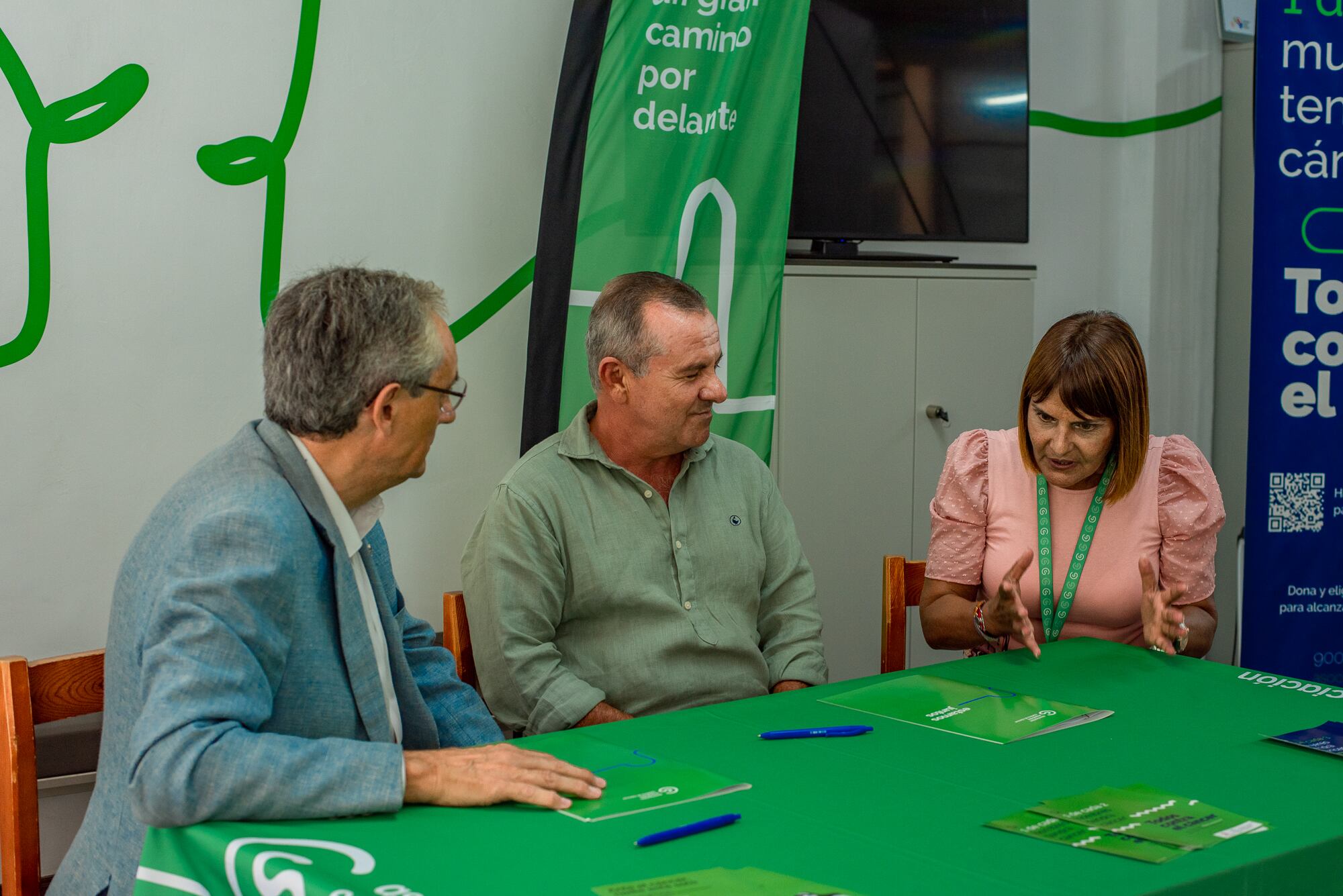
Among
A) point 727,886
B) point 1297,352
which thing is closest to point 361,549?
point 727,886

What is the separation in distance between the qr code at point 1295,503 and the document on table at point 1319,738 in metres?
2.16

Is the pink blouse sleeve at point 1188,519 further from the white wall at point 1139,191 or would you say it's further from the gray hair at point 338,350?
the white wall at point 1139,191

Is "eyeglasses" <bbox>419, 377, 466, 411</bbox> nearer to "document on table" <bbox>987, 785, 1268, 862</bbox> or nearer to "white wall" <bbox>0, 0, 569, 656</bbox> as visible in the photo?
"document on table" <bbox>987, 785, 1268, 862</bbox>

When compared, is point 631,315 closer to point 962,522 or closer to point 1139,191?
point 962,522

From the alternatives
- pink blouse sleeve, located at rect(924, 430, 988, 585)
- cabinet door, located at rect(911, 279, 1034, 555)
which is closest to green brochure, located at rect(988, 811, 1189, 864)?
pink blouse sleeve, located at rect(924, 430, 988, 585)

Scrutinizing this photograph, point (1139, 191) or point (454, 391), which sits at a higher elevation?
point (1139, 191)

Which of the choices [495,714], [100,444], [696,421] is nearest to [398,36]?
[100,444]

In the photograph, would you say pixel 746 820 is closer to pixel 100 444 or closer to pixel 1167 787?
pixel 1167 787

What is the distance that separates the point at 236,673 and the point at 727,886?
0.54 metres

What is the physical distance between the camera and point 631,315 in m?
2.28

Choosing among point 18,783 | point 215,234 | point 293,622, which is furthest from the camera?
point 215,234

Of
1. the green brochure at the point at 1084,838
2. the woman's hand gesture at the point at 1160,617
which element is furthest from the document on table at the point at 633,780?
the woman's hand gesture at the point at 1160,617

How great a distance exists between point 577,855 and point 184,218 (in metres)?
2.04

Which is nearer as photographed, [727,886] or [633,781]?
[727,886]
